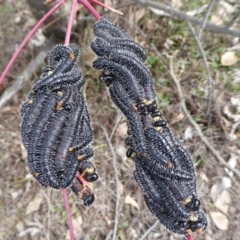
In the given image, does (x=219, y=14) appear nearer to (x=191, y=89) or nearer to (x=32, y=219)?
(x=191, y=89)

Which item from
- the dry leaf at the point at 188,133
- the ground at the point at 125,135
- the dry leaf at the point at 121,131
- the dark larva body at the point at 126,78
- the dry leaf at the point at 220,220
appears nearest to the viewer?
the dark larva body at the point at 126,78

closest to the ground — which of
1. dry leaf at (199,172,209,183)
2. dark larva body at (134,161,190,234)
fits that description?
dry leaf at (199,172,209,183)

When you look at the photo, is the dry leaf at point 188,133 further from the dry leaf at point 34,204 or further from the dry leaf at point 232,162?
the dry leaf at point 34,204

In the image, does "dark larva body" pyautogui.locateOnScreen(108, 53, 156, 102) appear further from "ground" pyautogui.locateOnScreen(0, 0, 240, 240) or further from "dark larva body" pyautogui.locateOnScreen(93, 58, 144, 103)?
"ground" pyautogui.locateOnScreen(0, 0, 240, 240)

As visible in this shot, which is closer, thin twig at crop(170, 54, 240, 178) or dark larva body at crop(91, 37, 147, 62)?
dark larva body at crop(91, 37, 147, 62)

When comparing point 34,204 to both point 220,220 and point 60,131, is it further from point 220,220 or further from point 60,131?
point 60,131

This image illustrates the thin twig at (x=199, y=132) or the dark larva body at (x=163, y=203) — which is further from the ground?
the thin twig at (x=199, y=132)

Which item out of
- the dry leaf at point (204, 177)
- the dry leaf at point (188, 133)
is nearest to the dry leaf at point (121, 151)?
the dry leaf at point (188, 133)
